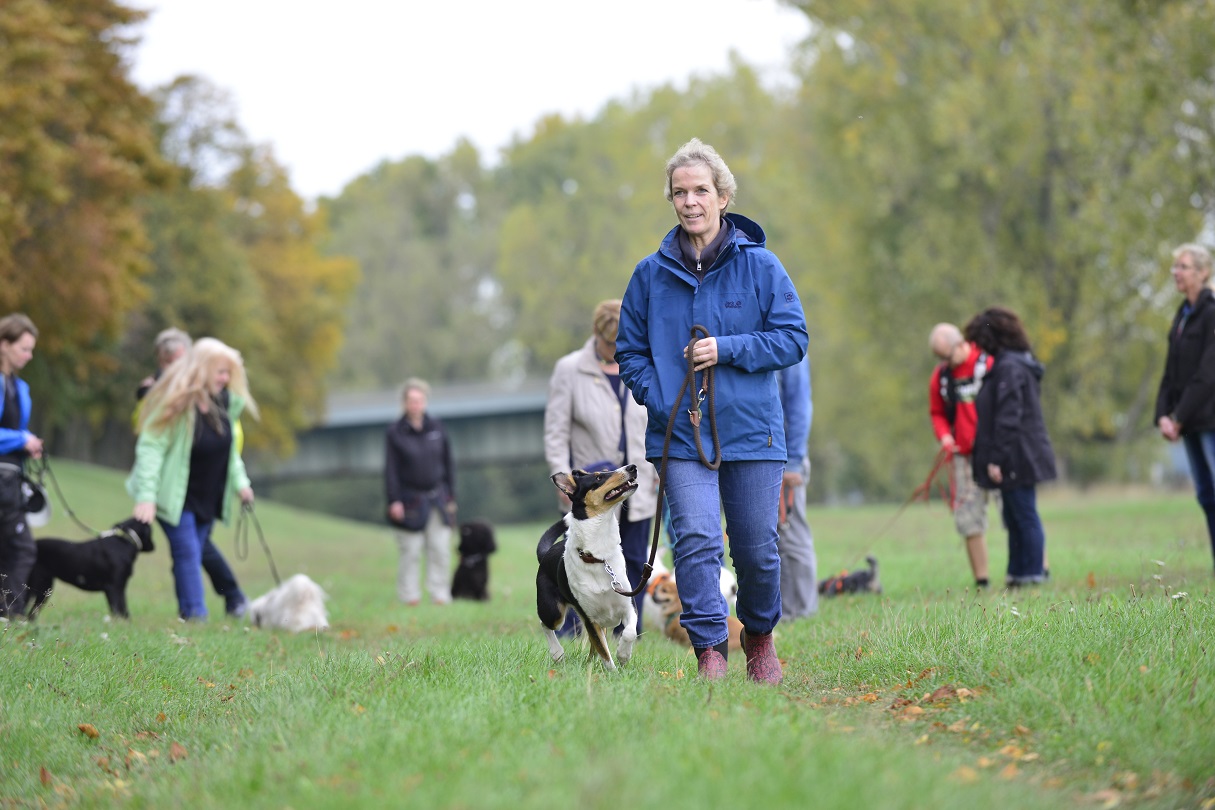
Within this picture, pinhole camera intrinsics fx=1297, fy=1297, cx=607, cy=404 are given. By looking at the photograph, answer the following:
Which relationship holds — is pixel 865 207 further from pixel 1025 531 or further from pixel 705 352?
pixel 705 352

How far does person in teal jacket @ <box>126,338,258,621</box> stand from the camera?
1023cm

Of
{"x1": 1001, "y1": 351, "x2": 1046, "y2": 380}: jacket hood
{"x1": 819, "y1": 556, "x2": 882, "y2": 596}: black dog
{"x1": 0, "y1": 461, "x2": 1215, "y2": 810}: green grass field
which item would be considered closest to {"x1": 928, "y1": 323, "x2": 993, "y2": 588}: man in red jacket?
{"x1": 1001, "y1": 351, "x2": 1046, "y2": 380}: jacket hood

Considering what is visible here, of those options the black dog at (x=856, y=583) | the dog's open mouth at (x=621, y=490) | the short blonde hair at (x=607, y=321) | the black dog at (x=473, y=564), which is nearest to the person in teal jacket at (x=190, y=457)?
the short blonde hair at (x=607, y=321)

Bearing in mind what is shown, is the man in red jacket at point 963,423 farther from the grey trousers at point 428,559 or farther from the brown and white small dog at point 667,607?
the grey trousers at point 428,559

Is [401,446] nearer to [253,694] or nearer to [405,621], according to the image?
[405,621]

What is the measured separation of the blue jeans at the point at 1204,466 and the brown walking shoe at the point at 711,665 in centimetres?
500

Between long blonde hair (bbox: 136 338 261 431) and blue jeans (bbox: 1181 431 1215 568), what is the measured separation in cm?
712

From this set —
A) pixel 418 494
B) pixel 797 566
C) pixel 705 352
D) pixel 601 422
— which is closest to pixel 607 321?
pixel 601 422

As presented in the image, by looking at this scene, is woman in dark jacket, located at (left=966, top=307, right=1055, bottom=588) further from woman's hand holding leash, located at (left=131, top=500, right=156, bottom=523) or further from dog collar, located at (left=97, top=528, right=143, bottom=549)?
dog collar, located at (left=97, top=528, right=143, bottom=549)

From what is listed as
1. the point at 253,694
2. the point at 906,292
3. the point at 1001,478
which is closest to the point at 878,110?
the point at 906,292

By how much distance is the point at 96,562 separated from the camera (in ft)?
33.4

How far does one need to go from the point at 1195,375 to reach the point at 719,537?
5056 millimetres

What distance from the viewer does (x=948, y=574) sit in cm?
1238

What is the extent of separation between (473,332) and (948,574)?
192 ft
